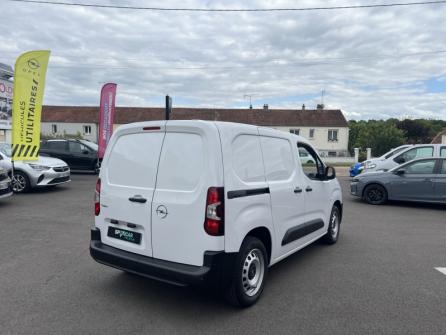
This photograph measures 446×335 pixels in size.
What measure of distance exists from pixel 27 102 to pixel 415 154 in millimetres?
13679

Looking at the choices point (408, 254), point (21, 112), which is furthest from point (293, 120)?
point (408, 254)

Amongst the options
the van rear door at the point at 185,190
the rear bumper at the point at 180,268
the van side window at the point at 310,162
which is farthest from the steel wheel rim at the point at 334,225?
the van rear door at the point at 185,190

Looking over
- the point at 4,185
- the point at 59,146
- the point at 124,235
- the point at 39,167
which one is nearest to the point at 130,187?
the point at 124,235

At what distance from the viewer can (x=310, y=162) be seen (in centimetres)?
532

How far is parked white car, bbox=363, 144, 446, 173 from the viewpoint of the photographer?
1298cm

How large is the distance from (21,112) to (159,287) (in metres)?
9.02

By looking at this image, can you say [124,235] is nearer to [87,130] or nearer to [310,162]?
[310,162]

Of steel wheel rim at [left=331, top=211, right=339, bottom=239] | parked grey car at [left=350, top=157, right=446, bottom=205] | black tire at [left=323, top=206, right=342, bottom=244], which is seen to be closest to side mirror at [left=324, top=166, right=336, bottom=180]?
black tire at [left=323, top=206, right=342, bottom=244]

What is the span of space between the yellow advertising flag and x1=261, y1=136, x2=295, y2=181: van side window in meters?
9.17

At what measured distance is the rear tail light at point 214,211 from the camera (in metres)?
3.29

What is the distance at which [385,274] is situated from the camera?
15.4 ft

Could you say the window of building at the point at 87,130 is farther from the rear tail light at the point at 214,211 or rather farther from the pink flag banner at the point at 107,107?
the rear tail light at the point at 214,211

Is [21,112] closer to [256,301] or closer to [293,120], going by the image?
[256,301]

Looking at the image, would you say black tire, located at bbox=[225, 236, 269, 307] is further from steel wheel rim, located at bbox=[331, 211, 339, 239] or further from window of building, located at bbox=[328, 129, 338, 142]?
window of building, located at bbox=[328, 129, 338, 142]
